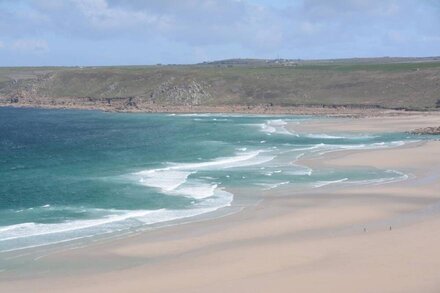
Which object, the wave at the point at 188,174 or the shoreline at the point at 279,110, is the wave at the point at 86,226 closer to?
the wave at the point at 188,174

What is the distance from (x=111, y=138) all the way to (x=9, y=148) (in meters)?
11.7

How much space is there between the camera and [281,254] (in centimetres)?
2875

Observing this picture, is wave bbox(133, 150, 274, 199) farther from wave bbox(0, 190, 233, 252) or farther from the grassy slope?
the grassy slope

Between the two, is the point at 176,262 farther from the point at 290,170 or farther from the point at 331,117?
the point at 331,117

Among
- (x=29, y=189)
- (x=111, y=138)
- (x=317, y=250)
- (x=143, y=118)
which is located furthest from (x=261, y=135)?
(x=317, y=250)

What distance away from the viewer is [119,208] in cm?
3781

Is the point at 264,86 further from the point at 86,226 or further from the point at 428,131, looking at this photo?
the point at 86,226

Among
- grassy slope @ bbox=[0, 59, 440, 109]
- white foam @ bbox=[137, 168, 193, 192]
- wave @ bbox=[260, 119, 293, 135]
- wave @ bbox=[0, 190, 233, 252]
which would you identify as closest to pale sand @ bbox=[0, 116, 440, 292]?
wave @ bbox=[0, 190, 233, 252]

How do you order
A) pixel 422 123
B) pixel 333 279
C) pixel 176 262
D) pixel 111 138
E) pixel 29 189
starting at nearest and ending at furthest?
pixel 333 279 → pixel 176 262 → pixel 29 189 → pixel 111 138 → pixel 422 123

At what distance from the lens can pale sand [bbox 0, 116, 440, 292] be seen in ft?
81.3

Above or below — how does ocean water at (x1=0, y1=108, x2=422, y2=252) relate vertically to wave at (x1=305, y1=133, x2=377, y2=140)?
above

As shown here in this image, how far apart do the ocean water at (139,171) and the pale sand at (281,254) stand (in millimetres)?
3077

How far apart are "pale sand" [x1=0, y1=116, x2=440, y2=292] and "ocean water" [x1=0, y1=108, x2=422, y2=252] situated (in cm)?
308

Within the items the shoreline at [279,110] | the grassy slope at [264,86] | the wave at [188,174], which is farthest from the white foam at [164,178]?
the grassy slope at [264,86]
